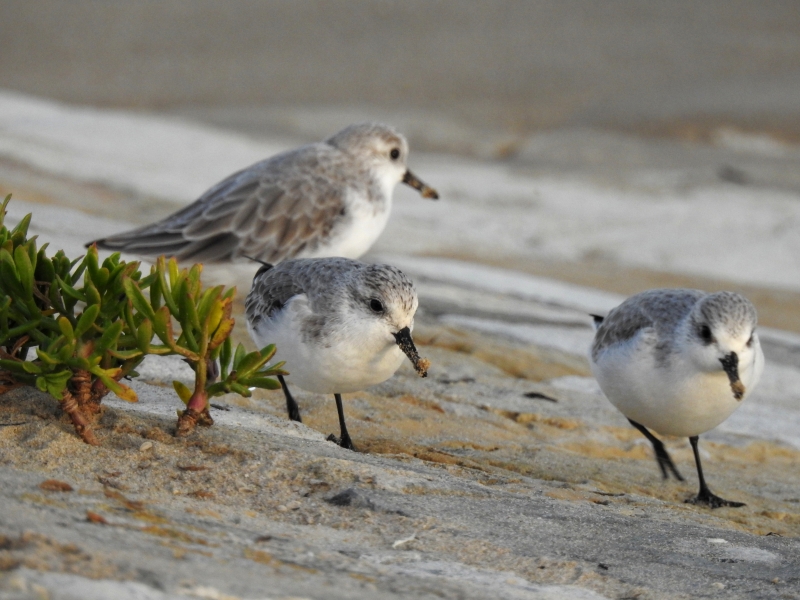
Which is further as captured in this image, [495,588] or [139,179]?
[139,179]

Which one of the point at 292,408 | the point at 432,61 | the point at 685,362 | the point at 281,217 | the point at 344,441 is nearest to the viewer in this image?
the point at 344,441

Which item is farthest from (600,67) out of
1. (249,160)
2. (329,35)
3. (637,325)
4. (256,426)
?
(256,426)

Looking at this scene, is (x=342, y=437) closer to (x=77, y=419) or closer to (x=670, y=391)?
(x=77, y=419)

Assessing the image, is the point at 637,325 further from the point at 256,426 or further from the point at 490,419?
the point at 256,426

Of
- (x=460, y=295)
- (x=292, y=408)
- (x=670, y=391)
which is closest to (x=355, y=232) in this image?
(x=460, y=295)

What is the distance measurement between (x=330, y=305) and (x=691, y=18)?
644 inches

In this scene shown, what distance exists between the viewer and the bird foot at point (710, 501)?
14.6ft

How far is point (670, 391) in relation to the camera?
449 cm

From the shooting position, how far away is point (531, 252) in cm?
1022

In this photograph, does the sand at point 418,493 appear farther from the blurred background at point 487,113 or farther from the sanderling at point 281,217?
the blurred background at point 487,113

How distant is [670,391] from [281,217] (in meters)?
2.91

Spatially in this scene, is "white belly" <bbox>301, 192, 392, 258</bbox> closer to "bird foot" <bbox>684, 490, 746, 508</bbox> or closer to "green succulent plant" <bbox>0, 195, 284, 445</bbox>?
"bird foot" <bbox>684, 490, 746, 508</bbox>

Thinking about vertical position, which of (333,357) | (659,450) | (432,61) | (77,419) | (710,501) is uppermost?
(432,61)

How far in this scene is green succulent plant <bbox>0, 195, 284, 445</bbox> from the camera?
326cm
